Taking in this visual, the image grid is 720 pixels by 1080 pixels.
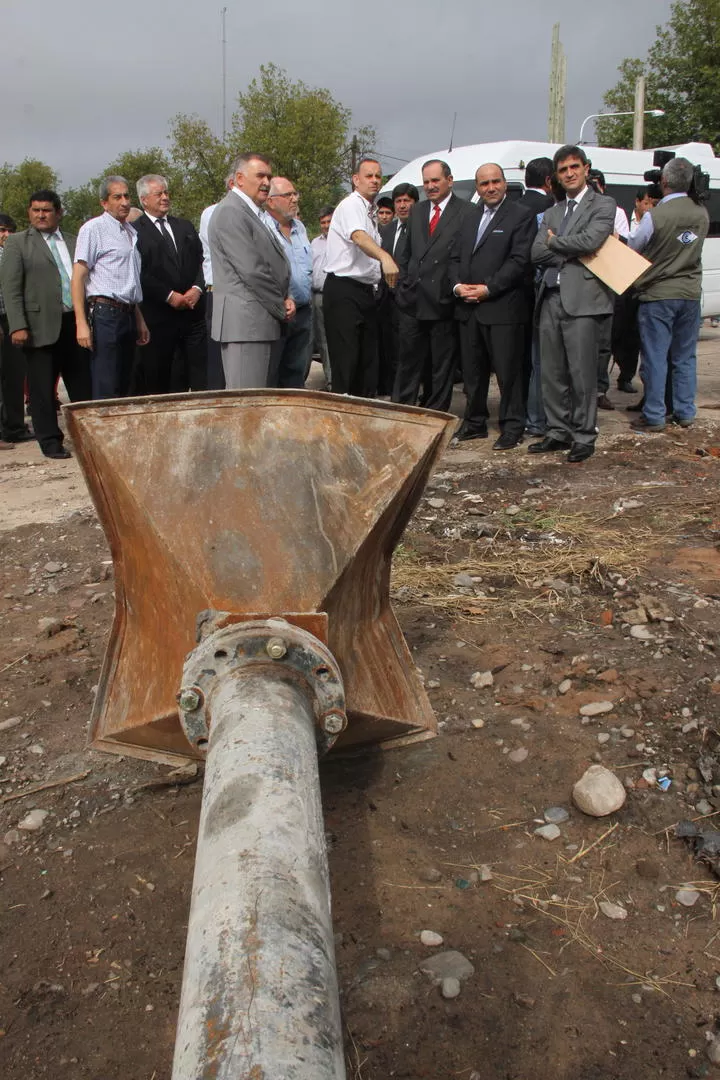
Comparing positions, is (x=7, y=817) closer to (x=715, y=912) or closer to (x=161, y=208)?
(x=715, y=912)

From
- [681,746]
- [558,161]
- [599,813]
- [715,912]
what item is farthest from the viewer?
A: [558,161]

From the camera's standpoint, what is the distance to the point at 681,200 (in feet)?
24.6

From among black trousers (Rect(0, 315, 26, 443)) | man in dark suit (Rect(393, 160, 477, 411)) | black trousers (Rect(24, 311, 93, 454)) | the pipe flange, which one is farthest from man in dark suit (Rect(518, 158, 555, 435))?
the pipe flange

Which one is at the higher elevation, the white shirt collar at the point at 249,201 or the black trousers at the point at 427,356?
the white shirt collar at the point at 249,201

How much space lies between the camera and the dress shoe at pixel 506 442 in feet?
24.0

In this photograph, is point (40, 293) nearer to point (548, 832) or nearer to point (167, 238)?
point (167, 238)

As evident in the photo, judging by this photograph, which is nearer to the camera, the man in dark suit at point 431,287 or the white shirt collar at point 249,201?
the white shirt collar at point 249,201

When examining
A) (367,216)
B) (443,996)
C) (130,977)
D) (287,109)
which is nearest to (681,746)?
(443,996)

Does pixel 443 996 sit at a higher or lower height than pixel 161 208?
lower

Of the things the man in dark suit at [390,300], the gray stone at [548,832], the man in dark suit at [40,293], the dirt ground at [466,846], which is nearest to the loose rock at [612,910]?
the dirt ground at [466,846]

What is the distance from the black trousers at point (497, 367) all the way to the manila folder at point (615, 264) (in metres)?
0.85

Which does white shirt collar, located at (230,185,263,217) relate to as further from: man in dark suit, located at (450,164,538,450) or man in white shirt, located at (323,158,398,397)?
man in dark suit, located at (450,164,538,450)

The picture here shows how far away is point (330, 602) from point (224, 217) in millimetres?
3677

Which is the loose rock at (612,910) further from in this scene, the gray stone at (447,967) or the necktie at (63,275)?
the necktie at (63,275)
